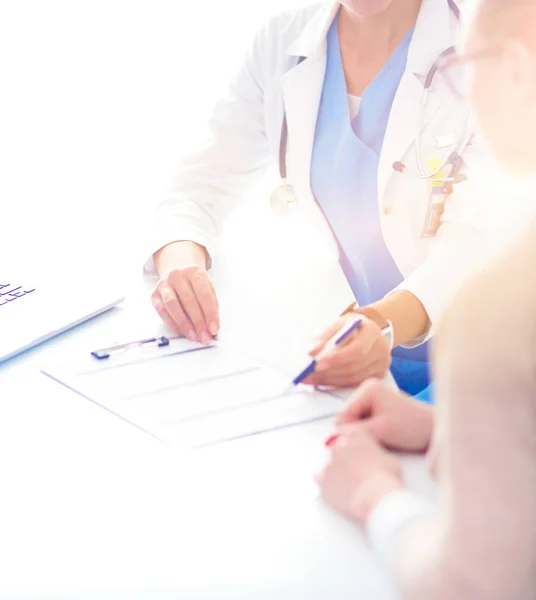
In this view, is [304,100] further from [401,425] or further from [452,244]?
[401,425]

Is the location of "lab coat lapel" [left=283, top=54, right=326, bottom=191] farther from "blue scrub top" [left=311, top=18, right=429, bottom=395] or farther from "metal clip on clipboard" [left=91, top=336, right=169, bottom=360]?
"metal clip on clipboard" [left=91, top=336, right=169, bottom=360]

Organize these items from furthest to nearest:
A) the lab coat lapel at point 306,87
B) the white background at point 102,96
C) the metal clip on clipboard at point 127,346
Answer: the white background at point 102,96 < the lab coat lapel at point 306,87 < the metal clip on clipboard at point 127,346

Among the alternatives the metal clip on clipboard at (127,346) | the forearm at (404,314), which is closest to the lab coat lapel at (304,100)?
the forearm at (404,314)

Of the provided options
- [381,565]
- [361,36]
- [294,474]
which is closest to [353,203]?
[361,36]

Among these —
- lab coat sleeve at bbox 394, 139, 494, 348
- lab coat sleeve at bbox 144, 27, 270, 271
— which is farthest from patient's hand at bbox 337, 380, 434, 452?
lab coat sleeve at bbox 144, 27, 270, 271

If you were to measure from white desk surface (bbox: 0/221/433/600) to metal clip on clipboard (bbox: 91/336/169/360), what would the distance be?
0.24ft

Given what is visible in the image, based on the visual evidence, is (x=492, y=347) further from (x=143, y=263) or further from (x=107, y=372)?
(x=143, y=263)

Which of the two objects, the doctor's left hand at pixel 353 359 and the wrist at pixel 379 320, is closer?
the doctor's left hand at pixel 353 359

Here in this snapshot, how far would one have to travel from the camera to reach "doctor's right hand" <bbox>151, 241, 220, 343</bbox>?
985 mm

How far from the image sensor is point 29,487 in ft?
2.21

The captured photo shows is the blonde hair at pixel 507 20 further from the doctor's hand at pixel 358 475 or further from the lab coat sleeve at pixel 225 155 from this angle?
the lab coat sleeve at pixel 225 155

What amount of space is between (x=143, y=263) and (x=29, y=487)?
603 mm

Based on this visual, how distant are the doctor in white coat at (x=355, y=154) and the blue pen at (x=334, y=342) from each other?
0.20 metres

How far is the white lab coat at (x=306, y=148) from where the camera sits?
1114mm
